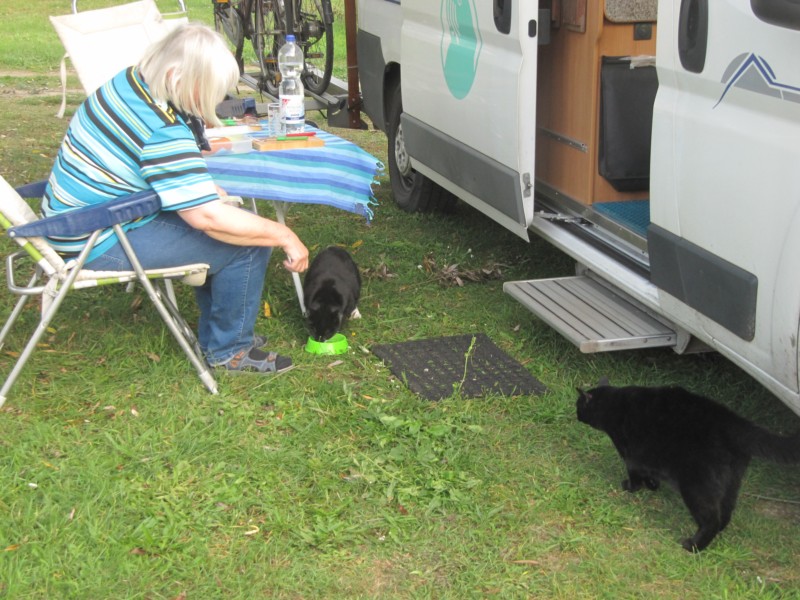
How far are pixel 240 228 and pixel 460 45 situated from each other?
1932 mm

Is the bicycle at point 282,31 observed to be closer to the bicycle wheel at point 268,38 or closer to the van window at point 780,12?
the bicycle wheel at point 268,38

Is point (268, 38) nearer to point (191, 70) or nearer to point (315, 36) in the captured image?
point (315, 36)

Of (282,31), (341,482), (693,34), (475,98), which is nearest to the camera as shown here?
(693,34)

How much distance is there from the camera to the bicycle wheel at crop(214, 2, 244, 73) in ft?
30.2

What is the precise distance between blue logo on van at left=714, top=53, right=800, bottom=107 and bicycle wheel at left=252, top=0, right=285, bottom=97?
5.83 metres

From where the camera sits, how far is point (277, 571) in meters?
3.14

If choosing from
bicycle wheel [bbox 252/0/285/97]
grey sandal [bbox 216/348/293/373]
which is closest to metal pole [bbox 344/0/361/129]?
bicycle wheel [bbox 252/0/285/97]

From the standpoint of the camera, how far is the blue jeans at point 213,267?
157 inches

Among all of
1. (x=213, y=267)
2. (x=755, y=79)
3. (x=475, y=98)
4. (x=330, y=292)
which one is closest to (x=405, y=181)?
(x=475, y=98)

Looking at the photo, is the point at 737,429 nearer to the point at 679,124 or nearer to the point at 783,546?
the point at 783,546

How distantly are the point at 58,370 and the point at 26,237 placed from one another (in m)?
0.92

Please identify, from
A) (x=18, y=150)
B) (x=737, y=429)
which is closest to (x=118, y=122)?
(x=737, y=429)

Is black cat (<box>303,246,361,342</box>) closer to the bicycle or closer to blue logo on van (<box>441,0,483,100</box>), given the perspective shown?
blue logo on van (<box>441,0,483,100</box>)

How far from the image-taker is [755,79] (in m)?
3.10
